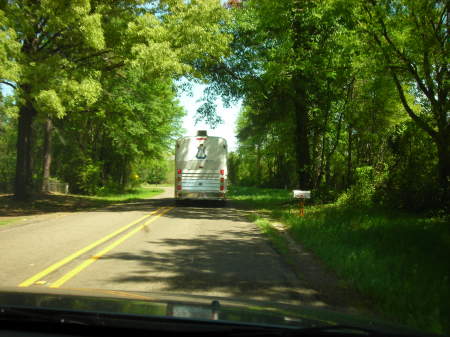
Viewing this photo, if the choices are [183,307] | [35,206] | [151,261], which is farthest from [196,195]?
[183,307]

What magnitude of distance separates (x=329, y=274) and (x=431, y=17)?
309 inches

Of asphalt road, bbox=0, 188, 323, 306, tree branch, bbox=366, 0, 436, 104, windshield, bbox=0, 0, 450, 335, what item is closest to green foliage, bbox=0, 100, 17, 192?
windshield, bbox=0, 0, 450, 335

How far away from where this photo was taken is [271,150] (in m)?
31.8

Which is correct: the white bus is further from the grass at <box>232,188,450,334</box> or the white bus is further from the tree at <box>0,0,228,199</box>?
the grass at <box>232,188,450,334</box>

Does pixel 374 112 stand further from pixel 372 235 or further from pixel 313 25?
pixel 372 235

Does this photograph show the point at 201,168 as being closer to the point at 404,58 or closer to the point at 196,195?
the point at 196,195

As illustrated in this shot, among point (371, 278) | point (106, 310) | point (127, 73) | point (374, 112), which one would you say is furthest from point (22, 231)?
point (374, 112)

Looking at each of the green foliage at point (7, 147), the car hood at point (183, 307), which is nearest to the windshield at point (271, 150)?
the car hood at point (183, 307)

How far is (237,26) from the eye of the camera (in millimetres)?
20609

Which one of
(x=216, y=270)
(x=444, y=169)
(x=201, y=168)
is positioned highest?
(x=201, y=168)

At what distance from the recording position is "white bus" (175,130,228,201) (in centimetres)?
2173

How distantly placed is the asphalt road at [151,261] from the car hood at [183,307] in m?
2.04

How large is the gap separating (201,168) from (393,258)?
15.2 meters

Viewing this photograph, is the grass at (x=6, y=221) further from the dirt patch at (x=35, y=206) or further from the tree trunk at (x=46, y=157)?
the tree trunk at (x=46, y=157)
